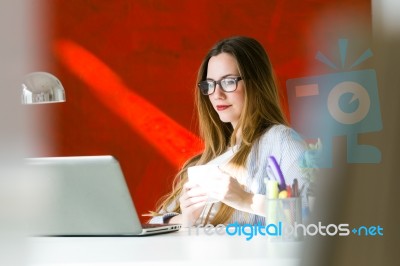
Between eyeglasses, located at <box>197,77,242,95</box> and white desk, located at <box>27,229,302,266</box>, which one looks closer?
white desk, located at <box>27,229,302,266</box>

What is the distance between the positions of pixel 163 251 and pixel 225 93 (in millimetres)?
1400

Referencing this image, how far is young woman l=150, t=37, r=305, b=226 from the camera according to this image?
2.12 meters

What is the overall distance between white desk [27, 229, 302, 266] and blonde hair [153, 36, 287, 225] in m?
0.98

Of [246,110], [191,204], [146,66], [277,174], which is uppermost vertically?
[146,66]

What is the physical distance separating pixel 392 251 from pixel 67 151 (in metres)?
3.72

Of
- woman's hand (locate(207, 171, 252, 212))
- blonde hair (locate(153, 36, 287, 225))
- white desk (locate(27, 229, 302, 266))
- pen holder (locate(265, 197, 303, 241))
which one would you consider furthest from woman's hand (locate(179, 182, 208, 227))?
pen holder (locate(265, 197, 303, 241))

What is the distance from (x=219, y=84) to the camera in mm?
2361

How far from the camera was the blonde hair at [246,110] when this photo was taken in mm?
2248

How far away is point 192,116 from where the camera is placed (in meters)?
3.81

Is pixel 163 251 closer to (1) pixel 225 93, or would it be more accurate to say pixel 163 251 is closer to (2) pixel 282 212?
(2) pixel 282 212

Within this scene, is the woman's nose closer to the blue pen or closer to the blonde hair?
the blonde hair

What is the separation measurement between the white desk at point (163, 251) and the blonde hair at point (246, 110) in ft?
3.21

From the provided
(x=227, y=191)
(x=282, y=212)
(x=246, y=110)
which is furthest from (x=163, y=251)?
(x=246, y=110)

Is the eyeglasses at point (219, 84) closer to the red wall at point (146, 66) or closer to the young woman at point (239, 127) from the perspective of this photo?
the young woman at point (239, 127)
